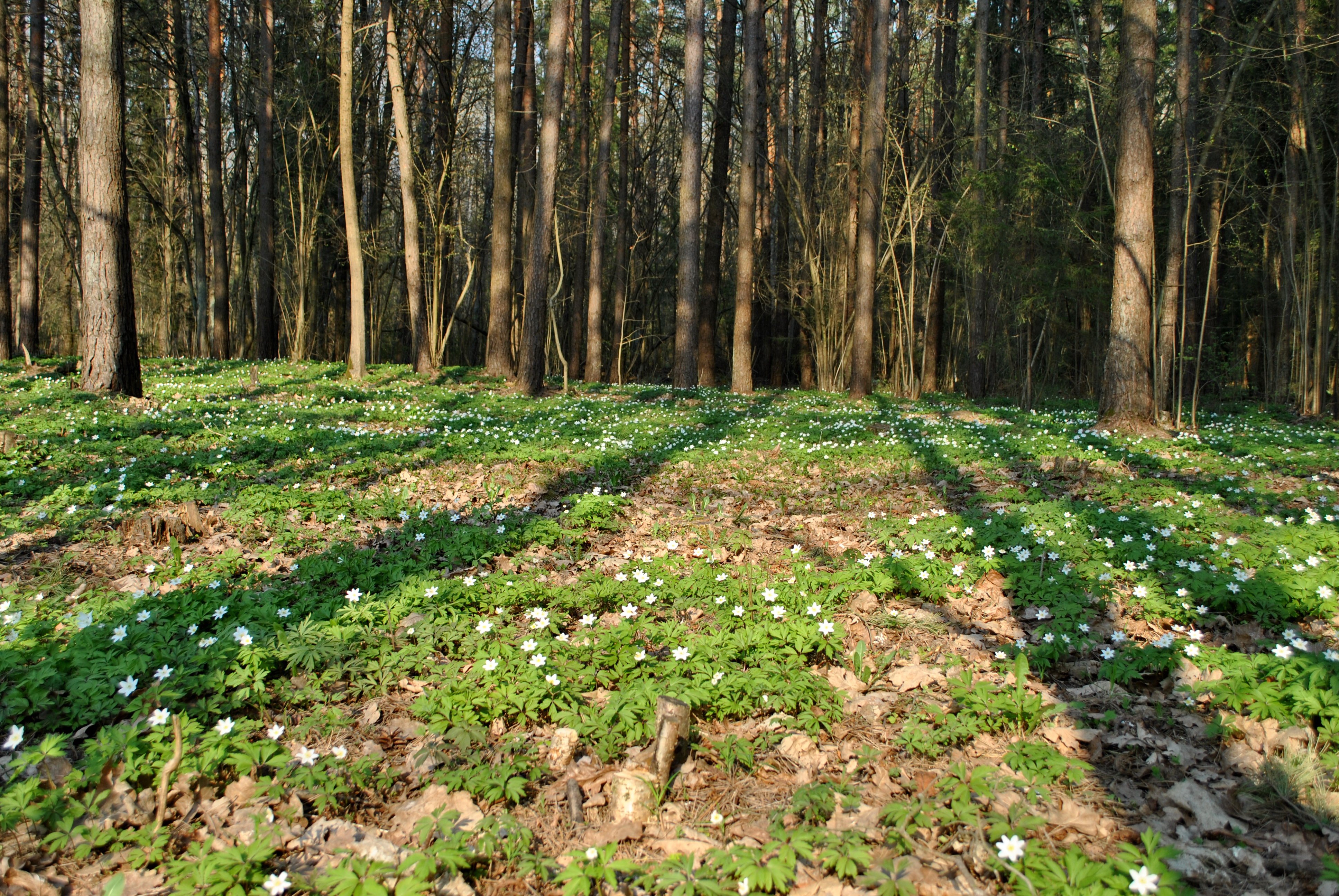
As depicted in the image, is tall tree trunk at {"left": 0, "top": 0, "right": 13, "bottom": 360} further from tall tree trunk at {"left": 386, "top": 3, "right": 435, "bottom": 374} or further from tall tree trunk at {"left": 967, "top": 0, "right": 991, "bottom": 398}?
tall tree trunk at {"left": 967, "top": 0, "right": 991, "bottom": 398}

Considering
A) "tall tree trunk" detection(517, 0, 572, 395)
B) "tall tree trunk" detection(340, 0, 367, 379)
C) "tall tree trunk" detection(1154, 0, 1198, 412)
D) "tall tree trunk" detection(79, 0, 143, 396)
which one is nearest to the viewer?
"tall tree trunk" detection(79, 0, 143, 396)

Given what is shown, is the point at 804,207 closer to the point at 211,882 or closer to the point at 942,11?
the point at 942,11

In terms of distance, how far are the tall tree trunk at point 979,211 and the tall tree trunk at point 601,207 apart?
9.17 meters

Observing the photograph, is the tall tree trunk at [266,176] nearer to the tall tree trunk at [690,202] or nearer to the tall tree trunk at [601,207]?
the tall tree trunk at [601,207]

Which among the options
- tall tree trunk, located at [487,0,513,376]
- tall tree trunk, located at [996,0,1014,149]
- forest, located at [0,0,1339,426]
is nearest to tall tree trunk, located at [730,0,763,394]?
forest, located at [0,0,1339,426]

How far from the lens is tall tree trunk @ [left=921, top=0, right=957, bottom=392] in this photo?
1928cm

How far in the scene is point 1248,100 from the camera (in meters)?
16.1

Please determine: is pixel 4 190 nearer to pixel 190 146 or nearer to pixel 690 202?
pixel 190 146

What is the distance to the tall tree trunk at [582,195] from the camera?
21.6m

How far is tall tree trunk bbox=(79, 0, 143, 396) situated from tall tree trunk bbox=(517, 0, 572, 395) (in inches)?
252

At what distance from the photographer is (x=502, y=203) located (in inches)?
632

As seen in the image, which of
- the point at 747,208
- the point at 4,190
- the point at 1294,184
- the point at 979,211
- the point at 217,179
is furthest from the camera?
the point at 217,179

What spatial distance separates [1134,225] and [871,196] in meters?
6.35

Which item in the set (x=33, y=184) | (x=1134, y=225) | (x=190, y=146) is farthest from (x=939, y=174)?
(x=33, y=184)
